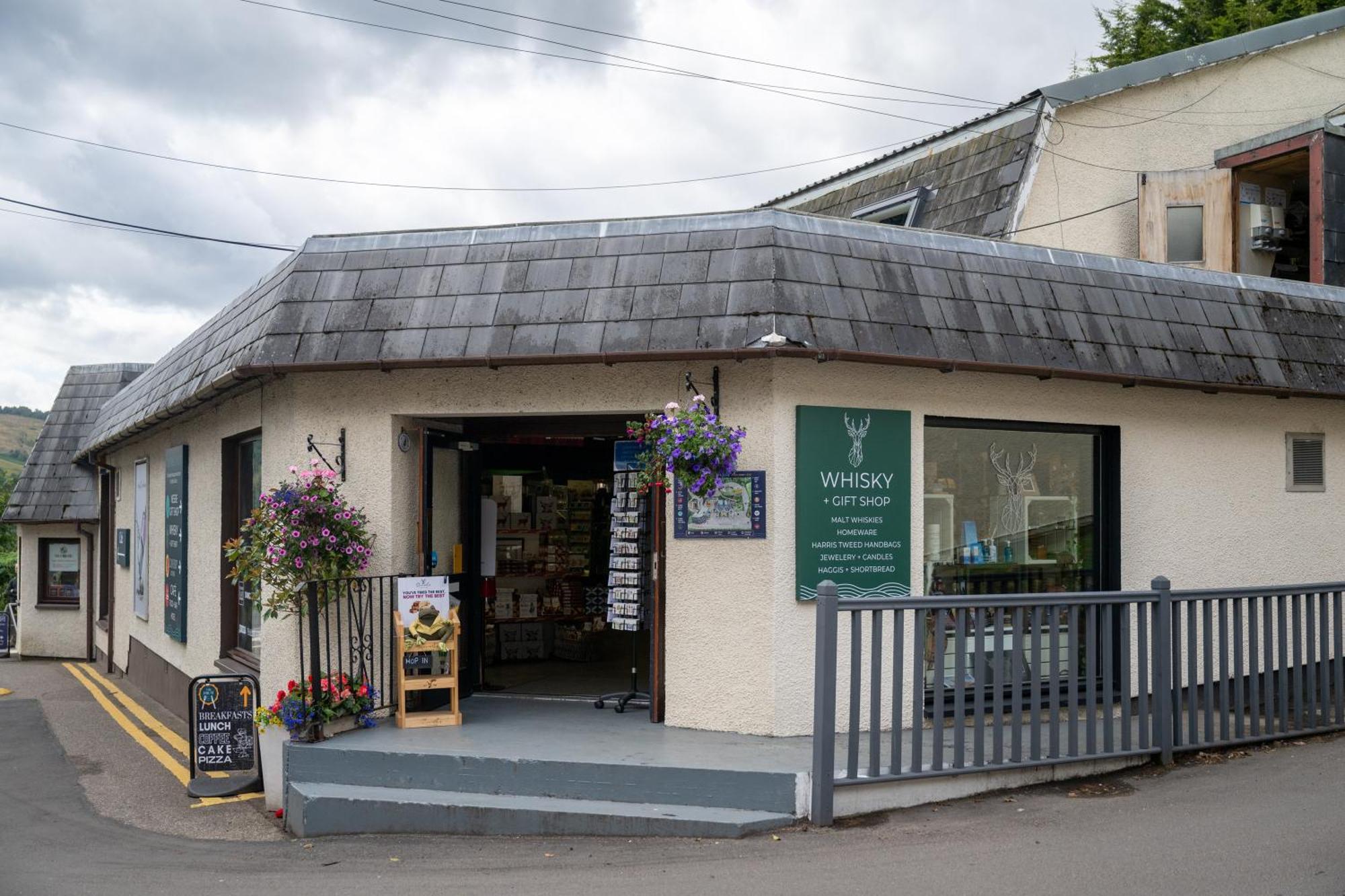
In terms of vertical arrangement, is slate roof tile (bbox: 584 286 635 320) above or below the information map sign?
above

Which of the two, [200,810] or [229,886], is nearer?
[229,886]

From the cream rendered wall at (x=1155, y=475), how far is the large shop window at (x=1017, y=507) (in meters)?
0.16

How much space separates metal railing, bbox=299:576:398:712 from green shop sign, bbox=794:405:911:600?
3016mm

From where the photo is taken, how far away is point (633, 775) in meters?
6.65

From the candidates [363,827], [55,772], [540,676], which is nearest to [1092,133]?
[540,676]

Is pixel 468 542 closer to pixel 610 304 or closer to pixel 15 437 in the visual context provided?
pixel 610 304

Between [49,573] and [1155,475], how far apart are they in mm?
19987

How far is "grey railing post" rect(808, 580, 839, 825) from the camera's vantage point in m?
6.22

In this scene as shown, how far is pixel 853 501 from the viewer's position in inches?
304

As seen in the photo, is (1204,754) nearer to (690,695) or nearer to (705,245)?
(690,695)

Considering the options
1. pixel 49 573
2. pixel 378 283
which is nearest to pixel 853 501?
pixel 378 283

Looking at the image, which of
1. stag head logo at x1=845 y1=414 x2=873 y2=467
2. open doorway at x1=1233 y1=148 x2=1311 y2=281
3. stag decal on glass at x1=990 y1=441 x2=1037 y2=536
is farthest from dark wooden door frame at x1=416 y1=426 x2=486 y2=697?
open doorway at x1=1233 y1=148 x2=1311 y2=281

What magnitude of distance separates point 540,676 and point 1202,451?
6.12 m

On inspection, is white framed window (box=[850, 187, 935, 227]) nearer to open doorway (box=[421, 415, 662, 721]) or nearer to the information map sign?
open doorway (box=[421, 415, 662, 721])
